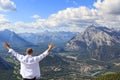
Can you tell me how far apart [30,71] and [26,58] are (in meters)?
1.24

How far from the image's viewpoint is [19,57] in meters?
27.1

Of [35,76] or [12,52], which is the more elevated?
[12,52]

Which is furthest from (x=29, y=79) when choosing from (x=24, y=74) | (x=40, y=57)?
(x=40, y=57)

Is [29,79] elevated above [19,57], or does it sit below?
below

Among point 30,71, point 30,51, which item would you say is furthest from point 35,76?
point 30,51

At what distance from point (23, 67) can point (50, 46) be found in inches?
124

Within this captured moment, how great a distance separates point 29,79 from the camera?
27.4 meters

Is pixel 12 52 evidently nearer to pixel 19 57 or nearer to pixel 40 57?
pixel 19 57

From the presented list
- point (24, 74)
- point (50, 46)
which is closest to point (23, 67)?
point (24, 74)

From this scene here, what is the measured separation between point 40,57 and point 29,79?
2.39m

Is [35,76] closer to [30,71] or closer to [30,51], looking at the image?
[30,71]

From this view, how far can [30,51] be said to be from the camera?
26984mm

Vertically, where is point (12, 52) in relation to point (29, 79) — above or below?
above

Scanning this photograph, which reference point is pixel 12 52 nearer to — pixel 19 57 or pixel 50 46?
pixel 19 57
